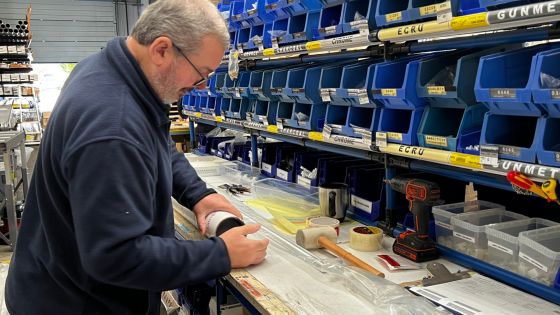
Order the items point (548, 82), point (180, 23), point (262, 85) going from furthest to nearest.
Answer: point (262, 85) → point (548, 82) → point (180, 23)

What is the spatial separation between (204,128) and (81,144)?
13.5 feet

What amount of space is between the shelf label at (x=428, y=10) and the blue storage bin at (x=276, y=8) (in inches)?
44.4

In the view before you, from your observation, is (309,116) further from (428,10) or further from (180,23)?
(180,23)

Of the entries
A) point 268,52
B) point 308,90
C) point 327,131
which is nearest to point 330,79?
point 308,90

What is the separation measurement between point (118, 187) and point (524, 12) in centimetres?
125

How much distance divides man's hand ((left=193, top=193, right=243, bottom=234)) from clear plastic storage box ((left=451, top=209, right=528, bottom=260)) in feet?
2.95

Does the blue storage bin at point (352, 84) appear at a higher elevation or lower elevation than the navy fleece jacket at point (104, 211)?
higher

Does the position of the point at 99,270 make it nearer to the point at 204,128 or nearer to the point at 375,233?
the point at 375,233

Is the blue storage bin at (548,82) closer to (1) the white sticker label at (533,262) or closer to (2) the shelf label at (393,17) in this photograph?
(1) the white sticker label at (533,262)

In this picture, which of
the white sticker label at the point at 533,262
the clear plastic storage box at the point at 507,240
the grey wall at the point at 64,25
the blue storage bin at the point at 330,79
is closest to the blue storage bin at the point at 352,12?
the blue storage bin at the point at 330,79

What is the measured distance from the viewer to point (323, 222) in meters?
2.30

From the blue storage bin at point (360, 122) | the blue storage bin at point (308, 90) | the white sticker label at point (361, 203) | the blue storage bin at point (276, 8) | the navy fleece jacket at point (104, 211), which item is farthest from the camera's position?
the blue storage bin at point (276, 8)

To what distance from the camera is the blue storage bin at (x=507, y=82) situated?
151cm

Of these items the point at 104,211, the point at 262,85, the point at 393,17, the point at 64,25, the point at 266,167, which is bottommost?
the point at 266,167
